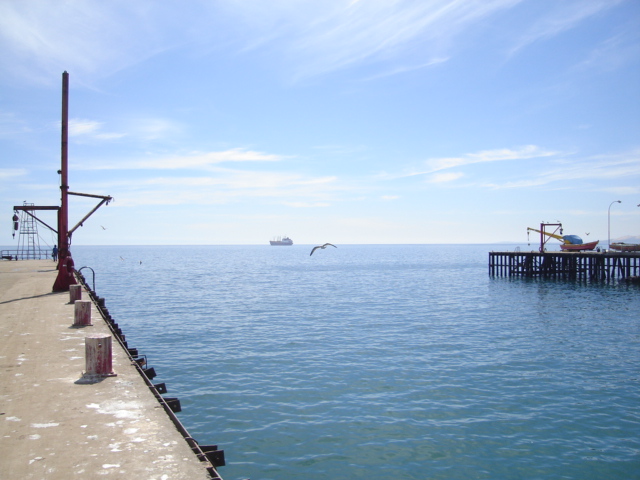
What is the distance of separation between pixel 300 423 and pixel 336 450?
1.86m

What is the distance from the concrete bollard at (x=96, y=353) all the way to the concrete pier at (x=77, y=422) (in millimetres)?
210

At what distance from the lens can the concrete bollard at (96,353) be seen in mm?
9758

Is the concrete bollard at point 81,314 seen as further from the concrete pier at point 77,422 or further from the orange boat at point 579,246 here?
the orange boat at point 579,246

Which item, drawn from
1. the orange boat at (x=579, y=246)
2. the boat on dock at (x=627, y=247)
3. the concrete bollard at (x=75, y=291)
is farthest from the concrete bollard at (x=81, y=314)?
the orange boat at (x=579, y=246)

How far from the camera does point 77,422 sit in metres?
7.45

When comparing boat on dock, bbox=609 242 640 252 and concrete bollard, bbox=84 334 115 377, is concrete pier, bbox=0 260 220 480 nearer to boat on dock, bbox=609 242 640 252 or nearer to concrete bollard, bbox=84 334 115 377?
concrete bollard, bbox=84 334 115 377

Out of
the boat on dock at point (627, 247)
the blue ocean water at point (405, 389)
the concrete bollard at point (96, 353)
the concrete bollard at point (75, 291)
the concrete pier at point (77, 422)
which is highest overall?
the boat on dock at point (627, 247)

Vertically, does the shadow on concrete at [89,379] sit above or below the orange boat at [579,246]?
below

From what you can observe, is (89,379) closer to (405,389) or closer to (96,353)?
(96,353)

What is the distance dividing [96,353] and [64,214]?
663 inches

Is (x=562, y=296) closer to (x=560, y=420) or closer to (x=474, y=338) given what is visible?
(x=474, y=338)

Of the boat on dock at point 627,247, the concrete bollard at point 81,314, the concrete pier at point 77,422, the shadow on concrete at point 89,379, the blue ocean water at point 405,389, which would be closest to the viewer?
the concrete pier at point 77,422

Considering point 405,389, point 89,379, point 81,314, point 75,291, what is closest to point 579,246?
point 405,389

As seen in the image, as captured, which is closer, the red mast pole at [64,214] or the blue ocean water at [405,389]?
the blue ocean water at [405,389]
